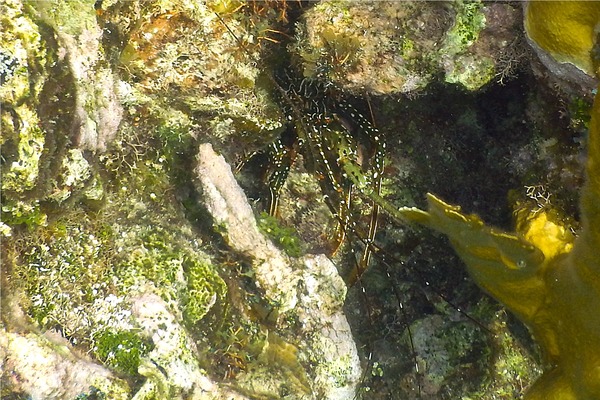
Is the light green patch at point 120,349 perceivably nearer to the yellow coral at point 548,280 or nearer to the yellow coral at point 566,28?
the yellow coral at point 548,280

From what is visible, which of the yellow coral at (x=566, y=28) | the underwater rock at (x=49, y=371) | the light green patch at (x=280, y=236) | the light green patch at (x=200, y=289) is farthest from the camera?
the light green patch at (x=280, y=236)

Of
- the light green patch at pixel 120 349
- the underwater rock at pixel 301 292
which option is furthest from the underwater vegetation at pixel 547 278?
the light green patch at pixel 120 349

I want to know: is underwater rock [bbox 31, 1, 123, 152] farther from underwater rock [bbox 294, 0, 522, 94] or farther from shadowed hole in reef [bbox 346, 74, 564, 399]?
shadowed hole in reef [bbox 346, 74, 564, 399]

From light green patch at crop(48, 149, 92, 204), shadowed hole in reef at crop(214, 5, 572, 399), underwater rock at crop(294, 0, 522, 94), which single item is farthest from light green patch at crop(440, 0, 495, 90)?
light green patch at crop(48, 149, 92, 204)

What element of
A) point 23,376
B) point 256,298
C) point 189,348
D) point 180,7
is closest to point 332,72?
point 180,7

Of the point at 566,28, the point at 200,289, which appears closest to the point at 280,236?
the point at 200,289

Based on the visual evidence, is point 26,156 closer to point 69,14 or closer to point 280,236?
point 69,14

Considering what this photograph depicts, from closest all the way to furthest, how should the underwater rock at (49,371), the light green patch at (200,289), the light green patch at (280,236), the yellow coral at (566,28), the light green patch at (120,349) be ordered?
the yellow coral at (566,28), the underwater rock at (49,371), the light green patch at (120,349), the light green patch at (200,289), the light green patch at (280,236)
